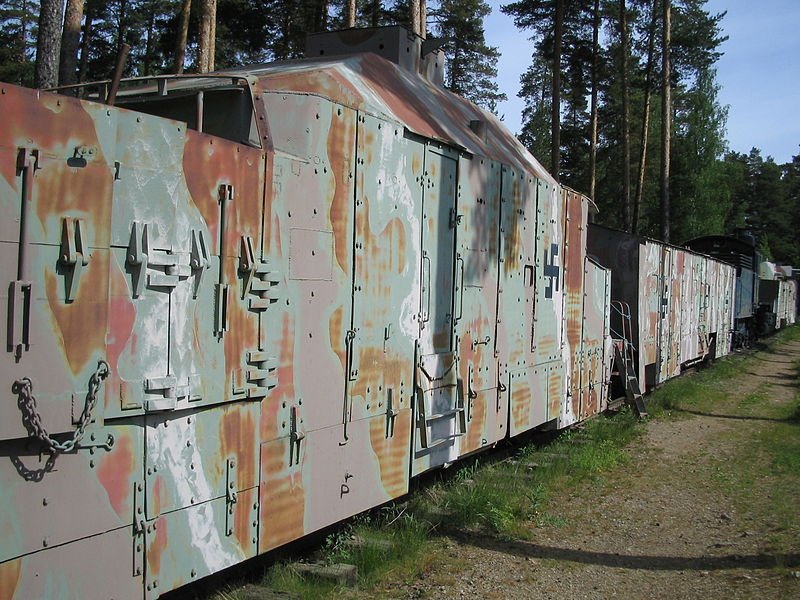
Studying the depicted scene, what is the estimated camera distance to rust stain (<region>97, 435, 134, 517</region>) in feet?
10.4

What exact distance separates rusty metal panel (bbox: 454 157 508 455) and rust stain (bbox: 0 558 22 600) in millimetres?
3804

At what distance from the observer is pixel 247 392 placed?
392 cm

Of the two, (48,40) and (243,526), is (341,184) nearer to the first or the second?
(243,526)

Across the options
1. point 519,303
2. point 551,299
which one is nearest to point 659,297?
point 551,299

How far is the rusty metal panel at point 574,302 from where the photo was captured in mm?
8852

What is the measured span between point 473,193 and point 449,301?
3.15ft

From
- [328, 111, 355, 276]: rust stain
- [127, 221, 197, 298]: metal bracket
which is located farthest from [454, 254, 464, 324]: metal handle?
[127, 221, 197, 298]: metal bracket

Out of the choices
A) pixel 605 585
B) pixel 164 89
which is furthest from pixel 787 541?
Answer: pixel 164 89

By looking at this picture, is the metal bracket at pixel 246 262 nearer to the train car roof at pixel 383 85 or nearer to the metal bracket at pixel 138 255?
the metal bracket at pixel 138 255

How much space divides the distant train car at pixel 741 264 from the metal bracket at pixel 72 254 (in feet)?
76.8

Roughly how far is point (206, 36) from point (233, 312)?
12139mm

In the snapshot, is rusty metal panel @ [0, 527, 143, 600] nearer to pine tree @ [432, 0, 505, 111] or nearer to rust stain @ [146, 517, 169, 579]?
rust stain @ [146, 517, 169, 579]

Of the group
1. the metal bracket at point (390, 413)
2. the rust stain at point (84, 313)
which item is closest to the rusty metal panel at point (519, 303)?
the metal bracket at point (390, 413)

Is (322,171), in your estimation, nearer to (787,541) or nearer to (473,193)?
(473,193)
